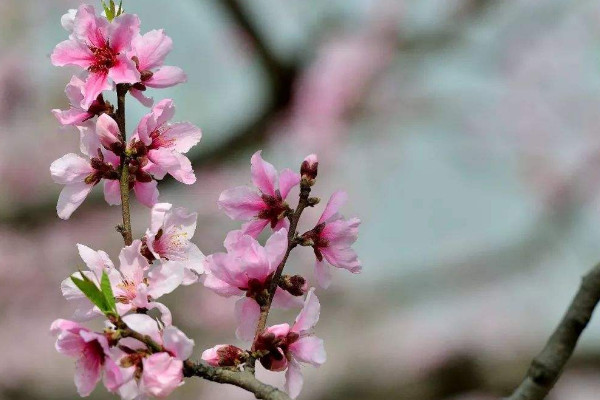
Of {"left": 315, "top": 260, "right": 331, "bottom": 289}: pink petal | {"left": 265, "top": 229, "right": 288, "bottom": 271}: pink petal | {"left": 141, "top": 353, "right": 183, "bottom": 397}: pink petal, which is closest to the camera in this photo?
{"left": 141, "top": 353, "right": 183, "bottom": 397}: pink petal

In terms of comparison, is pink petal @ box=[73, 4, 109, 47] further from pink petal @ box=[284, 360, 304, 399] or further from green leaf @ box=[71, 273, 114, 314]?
pink petal @ box=[284, 360, 304, 399]

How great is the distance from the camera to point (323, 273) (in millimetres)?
875

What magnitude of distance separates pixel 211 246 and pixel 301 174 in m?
6.30

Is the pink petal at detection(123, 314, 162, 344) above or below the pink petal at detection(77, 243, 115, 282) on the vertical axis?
below

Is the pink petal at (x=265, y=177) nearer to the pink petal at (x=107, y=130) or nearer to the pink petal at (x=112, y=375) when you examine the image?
the pink petal at (x=107, y=130)

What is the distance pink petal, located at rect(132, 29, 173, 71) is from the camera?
0.84 meters

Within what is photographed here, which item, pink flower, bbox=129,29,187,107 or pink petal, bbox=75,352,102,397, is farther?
pink flower, bbox=129,29,187,107

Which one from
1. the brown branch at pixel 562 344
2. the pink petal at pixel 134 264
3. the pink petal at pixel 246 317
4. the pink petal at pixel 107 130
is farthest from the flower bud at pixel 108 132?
the brown branch at pixel 562 344

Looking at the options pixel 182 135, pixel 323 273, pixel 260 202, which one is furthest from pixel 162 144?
pixel 323 273

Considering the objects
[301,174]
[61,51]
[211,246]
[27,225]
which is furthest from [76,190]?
[211,246]

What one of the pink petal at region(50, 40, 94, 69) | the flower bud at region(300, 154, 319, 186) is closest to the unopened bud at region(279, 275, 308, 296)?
the flower bud at region(300, 154, 319, 186)

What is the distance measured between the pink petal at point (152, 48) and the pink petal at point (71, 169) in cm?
12

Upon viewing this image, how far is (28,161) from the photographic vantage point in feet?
22.5

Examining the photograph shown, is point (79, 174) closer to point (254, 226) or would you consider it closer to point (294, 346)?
point (254, 226)
